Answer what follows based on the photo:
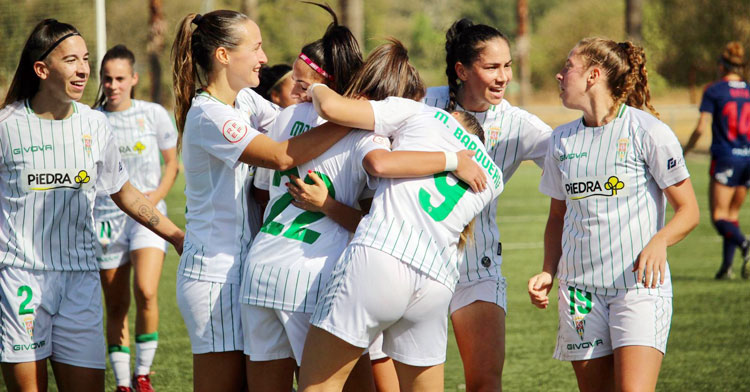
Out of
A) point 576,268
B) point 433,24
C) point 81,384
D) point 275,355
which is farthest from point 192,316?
point 433,24

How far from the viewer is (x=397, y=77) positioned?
338 centimetres

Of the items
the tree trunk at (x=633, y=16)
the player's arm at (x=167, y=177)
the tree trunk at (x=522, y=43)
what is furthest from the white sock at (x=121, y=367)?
the tree trunk at (x=522, y=43)

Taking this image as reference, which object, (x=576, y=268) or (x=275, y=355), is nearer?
(x=275, y=355)

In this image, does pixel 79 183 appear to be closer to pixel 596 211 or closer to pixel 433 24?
pixel 596 211

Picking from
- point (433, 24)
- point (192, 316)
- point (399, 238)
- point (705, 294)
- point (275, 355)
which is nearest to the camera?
point (399, 238)

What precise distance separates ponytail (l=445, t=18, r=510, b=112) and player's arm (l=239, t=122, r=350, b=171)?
46.5 inches

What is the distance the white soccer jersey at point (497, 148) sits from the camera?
4164 mm

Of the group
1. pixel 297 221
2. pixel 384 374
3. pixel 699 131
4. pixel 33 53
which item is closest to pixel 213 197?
pixel 297 221

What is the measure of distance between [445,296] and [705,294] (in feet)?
20.1

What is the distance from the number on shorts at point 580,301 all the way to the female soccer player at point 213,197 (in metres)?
1.49

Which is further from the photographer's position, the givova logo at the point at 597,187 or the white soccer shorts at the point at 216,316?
the givova logo at the point at 597,187

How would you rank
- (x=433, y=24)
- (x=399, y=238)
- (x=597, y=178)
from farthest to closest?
1. (x=433, y=24)
2. (x=597, y=178)
3. (x=399, y=238)

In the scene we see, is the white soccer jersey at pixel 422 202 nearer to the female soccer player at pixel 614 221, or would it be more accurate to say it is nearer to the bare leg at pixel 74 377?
the female soccer player at pixel 614 221

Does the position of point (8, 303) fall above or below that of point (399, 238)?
below
